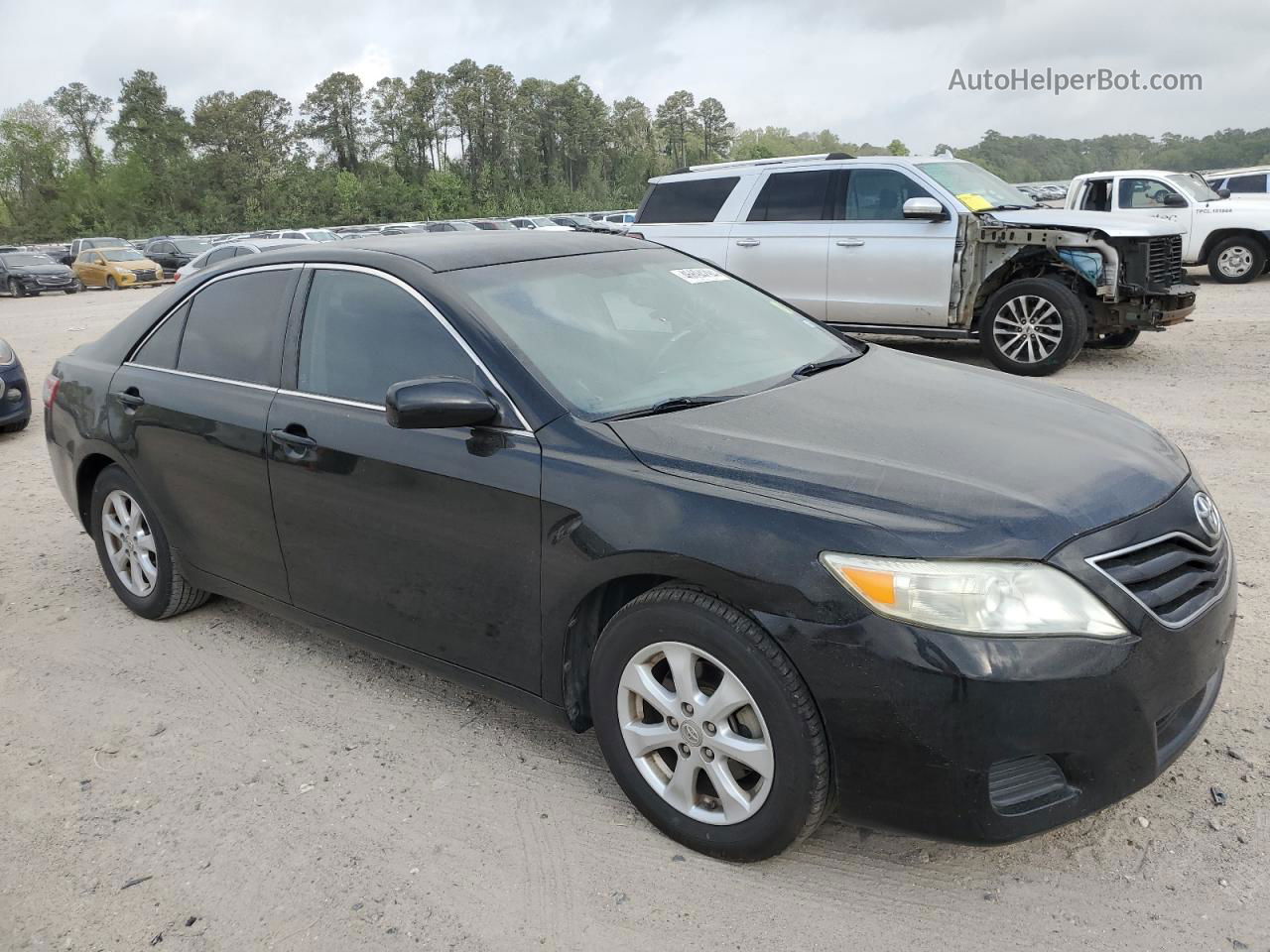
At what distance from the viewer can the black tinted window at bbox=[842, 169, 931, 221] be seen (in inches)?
367

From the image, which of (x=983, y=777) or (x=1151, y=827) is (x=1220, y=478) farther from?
(x=983, y=777)

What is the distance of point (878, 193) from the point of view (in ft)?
31.1

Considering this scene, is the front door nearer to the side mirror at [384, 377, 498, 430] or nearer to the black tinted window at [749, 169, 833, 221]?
the side mirror at [384, 377, 498, 430]

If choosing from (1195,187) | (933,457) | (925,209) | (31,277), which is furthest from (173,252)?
(933,457)

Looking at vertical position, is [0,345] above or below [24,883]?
above

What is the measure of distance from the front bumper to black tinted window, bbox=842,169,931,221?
7514mm

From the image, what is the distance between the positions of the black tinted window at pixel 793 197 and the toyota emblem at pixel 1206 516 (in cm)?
744

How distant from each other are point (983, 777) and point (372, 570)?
2016 millimetres

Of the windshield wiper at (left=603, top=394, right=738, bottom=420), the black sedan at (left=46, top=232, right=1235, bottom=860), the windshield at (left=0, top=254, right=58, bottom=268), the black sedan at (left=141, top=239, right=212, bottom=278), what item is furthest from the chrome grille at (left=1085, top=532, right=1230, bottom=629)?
the black sedan at (left=141, top=239, right=212, bottom=278)

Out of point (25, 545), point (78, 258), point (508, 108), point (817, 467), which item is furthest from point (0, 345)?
point (508, 108)

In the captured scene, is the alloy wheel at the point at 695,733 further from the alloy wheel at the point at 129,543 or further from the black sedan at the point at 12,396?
the black sedan at the point at 12,396

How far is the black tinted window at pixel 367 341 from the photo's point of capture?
321cm

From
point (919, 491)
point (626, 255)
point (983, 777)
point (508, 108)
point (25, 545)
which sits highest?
point (508, 108)

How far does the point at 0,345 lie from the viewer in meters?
9.11
